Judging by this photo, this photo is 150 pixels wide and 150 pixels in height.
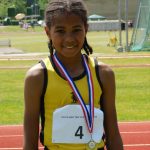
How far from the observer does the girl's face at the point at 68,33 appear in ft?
9.44

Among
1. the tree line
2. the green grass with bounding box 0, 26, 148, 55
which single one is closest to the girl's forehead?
the green grass with bounding box 0, 26, 148, 55

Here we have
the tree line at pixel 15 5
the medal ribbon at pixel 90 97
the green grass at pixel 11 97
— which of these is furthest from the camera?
the tree line at pixel 15 5

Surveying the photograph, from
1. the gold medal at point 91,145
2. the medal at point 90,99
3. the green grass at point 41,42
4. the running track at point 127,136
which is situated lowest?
the green grass at point 41,42

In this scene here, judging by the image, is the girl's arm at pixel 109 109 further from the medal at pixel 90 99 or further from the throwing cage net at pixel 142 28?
the throwing cage net at pixel 142 28

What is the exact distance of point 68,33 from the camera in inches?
114

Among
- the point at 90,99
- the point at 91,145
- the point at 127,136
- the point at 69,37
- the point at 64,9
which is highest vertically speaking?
the point at 64,9

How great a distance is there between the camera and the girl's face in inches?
113

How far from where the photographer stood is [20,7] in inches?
4737

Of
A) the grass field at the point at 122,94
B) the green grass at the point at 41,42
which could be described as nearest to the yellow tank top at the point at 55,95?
the grass field at the point at 122,94

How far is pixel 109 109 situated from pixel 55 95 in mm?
335

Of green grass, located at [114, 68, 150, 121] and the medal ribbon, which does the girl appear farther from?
green grass, located at [114, 68, 150, 121]

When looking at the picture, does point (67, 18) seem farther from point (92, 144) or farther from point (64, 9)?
point (92, 144)

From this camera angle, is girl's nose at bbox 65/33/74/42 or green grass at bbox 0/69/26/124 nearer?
girl's nose at bbox 65/33/74/42

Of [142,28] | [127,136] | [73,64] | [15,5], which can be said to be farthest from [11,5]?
[73,64]
